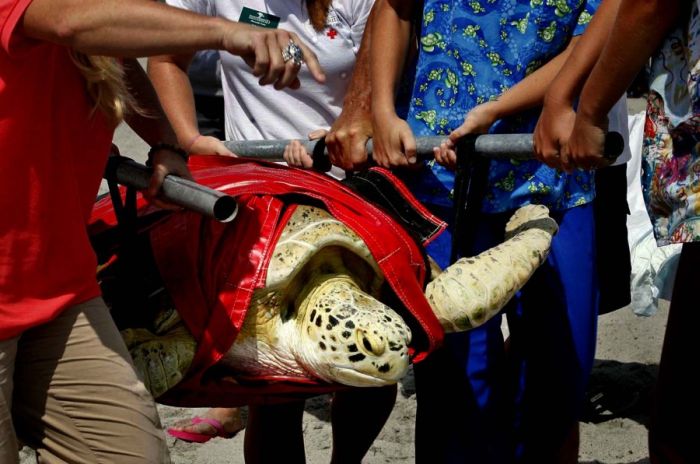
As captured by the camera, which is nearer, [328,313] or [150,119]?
[328,313]

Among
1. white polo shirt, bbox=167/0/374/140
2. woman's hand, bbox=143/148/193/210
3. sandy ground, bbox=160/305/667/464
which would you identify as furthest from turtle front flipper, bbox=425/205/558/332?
sandy ground, bbox=160/305/667/464

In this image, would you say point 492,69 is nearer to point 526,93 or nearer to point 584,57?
point 526,93

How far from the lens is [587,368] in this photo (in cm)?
288

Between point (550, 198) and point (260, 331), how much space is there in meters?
0.90

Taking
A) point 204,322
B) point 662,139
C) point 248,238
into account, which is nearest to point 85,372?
point 204,322

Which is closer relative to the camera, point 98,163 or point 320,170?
point 98,163

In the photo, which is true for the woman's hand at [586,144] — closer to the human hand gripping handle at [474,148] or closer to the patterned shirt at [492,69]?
the human hand gripping handle at [474,148]

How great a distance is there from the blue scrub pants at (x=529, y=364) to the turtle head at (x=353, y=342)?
60 centimetres

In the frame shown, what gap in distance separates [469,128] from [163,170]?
2.46 ft

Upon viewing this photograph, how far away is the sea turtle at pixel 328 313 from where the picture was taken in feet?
7.21

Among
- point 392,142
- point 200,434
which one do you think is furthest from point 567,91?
point 200,434

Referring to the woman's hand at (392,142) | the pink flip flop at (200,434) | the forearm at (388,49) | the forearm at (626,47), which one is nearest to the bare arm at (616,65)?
the forearm at (626,47)

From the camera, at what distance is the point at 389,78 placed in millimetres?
2816

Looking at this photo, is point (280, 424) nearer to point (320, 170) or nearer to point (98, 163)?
point (320, 170)
